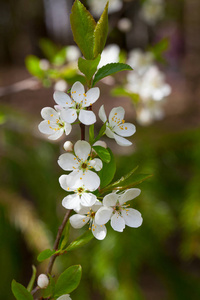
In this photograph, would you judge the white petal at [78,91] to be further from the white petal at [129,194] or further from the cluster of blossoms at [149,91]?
the cluster of blossoms at [149,91]

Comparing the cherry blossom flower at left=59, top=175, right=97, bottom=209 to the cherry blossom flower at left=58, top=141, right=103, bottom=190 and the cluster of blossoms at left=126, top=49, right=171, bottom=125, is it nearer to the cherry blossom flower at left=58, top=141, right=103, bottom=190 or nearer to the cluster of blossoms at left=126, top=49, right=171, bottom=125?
the cherry blossom flower at left=58, top=141, right=103, bottom=190

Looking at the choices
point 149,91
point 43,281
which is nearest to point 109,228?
point 149,91

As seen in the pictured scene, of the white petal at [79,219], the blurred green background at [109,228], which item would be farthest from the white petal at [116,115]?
the blurred green background at [109,228]

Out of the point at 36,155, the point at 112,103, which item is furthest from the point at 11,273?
the point at 112,103

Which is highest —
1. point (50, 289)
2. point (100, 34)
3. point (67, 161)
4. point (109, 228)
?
point (100, 34)

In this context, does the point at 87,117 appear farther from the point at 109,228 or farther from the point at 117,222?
the point at 109,228

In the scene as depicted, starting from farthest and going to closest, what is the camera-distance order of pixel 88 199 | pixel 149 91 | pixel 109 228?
pixel 109 228, pixel 149 91, pixel 88 199
